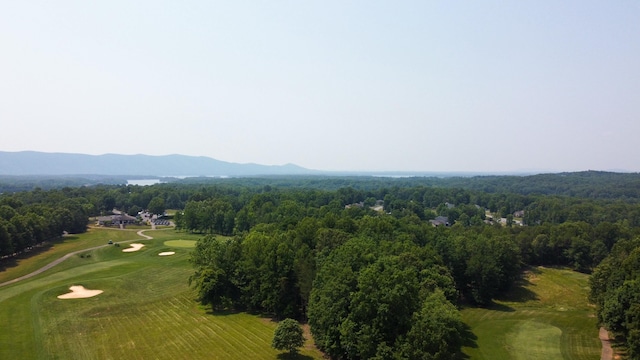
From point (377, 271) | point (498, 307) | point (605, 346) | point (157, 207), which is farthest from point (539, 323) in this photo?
point (157, 207)

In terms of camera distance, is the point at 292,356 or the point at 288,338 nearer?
the point at 288,338

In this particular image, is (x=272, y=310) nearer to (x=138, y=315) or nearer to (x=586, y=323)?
(x=138, y=315)

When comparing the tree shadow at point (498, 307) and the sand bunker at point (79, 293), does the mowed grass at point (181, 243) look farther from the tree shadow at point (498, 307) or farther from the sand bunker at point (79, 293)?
the tree shadow at point (498, 307)

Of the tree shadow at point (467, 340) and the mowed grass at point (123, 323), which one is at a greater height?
the mowed grass at point (123, 323)

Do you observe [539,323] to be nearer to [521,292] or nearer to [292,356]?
[521,292]

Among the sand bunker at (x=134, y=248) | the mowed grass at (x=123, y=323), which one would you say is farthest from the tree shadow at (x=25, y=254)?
the sand bunker at (x=134, y=248)
